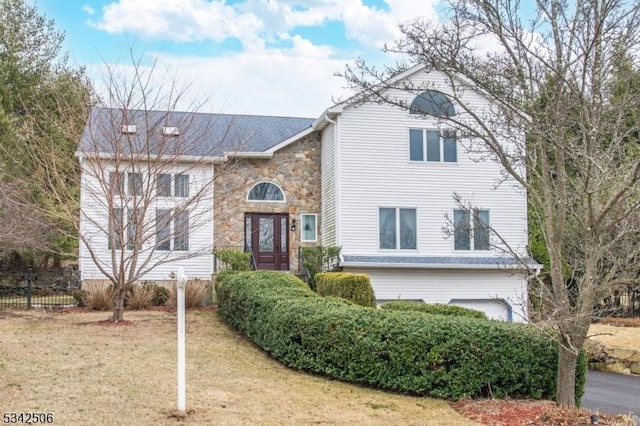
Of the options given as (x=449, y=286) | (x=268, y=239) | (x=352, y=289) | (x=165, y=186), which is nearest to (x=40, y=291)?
(x=165, y=186)

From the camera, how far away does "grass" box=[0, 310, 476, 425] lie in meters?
6.21

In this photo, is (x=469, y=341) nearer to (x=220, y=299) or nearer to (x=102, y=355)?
(x=102, y=355)

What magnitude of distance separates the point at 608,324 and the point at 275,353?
11.6 m

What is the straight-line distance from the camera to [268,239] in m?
19.0

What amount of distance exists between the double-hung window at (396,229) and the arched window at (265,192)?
3.29m

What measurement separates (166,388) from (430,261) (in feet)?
38.7

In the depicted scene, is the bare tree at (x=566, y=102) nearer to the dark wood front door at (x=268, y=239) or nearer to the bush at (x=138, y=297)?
the bush at (x=138, y=297)

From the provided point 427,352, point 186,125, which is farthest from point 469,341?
point 186,125

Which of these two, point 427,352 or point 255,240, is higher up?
point 255,240

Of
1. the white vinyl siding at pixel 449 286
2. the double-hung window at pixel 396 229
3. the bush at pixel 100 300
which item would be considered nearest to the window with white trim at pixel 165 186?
the bush at pixel 100 300

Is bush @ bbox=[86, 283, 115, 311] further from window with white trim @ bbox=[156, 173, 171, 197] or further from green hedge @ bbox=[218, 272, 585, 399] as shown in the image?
green hedge @ bbox=[218, 272, 585, 399]

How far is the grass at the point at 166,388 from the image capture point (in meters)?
6.21

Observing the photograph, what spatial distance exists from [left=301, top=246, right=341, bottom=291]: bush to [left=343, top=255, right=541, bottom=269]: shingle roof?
0.43 m

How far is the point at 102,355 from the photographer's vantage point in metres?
8.91
